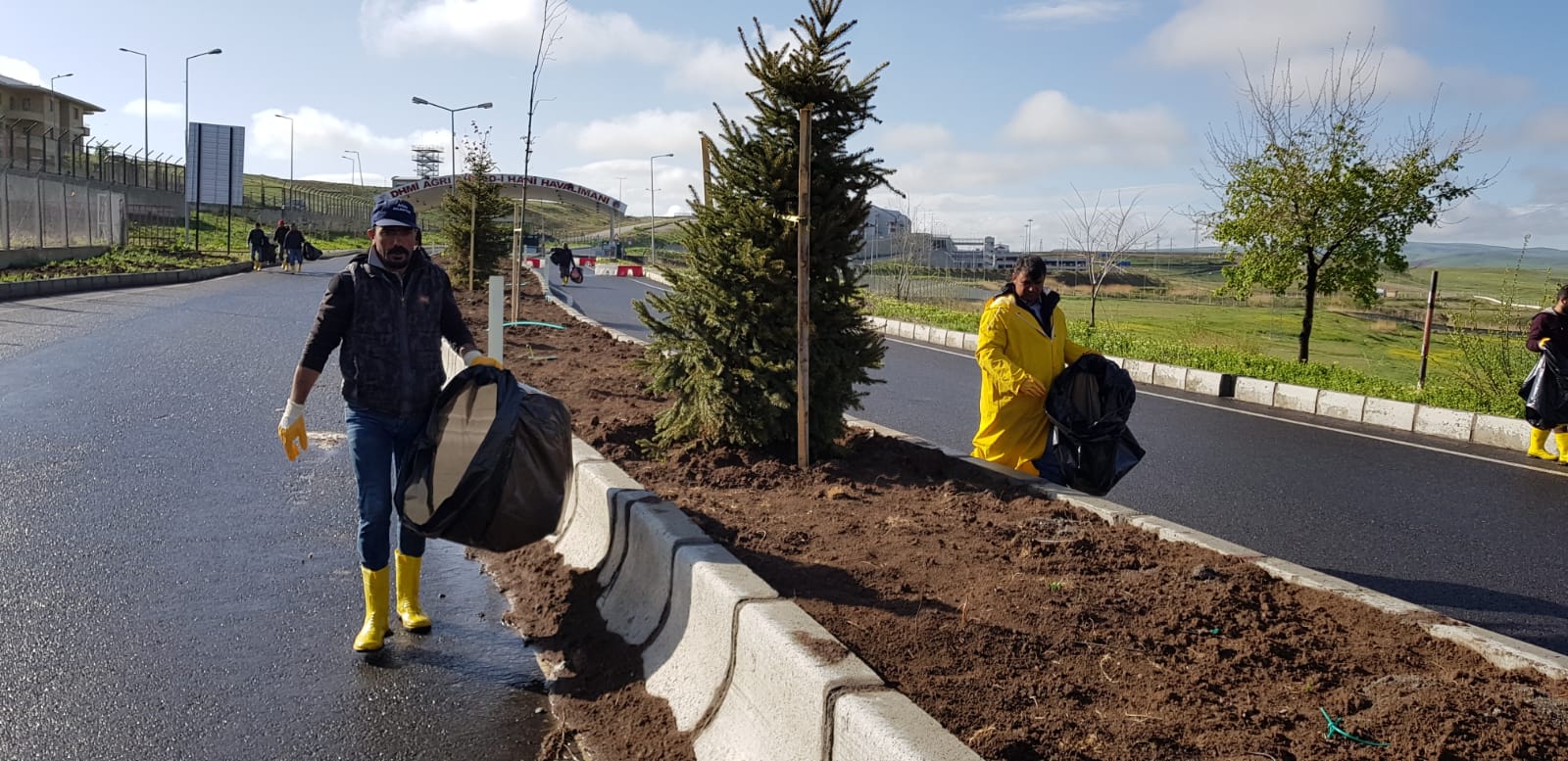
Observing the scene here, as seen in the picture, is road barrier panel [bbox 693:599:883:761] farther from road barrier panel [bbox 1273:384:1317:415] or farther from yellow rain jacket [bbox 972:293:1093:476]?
road barrier panel [bbox 1273:384:1317:415]

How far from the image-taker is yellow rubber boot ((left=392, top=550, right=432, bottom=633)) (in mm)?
4988

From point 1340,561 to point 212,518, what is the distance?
20.5ft

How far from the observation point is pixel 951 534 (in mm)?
5426

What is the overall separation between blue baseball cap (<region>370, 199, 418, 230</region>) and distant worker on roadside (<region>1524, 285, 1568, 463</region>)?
30.1 ft

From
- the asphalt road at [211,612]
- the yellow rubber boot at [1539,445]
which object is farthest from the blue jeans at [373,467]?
the yellow rubber boot at [1539,445]

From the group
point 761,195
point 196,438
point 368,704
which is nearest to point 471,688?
point 368,704

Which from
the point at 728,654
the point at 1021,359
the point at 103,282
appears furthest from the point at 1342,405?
the point at 103,282

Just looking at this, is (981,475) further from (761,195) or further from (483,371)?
(483,371)

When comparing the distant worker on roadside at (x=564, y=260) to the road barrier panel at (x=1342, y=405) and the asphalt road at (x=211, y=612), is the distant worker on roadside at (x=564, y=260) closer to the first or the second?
the asphalt road at (x=211, y=612)

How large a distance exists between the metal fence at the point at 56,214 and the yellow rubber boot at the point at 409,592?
1178 inches

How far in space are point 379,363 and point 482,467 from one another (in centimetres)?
63

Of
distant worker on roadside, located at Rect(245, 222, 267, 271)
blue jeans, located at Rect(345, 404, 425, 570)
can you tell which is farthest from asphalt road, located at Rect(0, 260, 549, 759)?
distant worker on roadside, located at Rect(245, 222, 267, 271)

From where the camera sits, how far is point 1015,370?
6543 millimetres

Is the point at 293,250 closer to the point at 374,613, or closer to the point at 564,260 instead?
the point at 564,260
